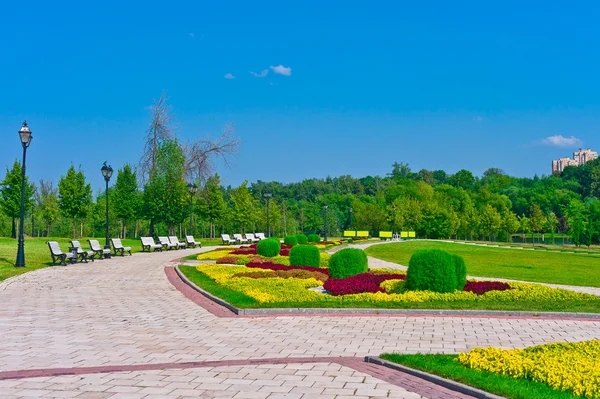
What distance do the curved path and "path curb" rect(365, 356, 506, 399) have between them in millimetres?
207

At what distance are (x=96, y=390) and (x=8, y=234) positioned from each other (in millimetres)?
60703

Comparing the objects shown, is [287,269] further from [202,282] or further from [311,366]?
[311,366]

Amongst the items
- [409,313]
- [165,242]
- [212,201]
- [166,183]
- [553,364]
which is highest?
[166,183]

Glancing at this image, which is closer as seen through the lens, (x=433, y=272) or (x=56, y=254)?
(x=433, y=272)

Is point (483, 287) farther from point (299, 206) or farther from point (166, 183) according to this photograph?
point (299, 206)

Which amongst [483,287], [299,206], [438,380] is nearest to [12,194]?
[483,287]

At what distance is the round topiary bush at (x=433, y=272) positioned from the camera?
11.7 metres

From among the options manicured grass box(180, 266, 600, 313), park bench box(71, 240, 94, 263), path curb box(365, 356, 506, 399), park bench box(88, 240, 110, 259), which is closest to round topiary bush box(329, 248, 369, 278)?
manicured grass box(180, 266, 600, 313)

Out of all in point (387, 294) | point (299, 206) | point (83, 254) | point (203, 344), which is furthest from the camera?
point (299, 206)

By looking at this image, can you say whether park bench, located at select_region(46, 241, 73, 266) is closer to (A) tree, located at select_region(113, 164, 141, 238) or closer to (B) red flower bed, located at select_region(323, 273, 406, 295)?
(B) red flower bed, located at select_region(323, 273, 406, 295)

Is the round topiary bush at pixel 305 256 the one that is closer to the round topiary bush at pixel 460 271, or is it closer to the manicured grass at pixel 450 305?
the round topiary bush at pixel 460 271

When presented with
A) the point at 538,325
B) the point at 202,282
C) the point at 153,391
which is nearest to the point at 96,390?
the point at 153,391

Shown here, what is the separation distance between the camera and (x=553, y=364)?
553 centimetres

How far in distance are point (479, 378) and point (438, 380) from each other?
1.32 feet
